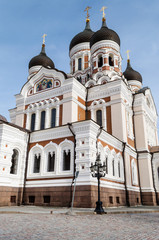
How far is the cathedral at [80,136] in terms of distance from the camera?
13.9 metres

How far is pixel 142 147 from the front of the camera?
2128 cm

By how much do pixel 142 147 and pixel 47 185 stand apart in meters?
10.7

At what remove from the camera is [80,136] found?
13.9 m

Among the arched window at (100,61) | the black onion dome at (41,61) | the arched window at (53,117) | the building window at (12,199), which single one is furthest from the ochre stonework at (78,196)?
the black onion dome at (41,61)

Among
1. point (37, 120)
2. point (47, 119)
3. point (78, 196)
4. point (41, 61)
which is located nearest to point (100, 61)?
point (41, 61)

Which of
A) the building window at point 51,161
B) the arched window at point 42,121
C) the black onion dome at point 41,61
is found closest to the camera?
the building window at point 51,161

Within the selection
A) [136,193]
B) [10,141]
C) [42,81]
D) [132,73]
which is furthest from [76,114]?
[132,73]

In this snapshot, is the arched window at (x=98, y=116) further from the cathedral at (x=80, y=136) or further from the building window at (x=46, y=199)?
the building window at (x=46, y=199)

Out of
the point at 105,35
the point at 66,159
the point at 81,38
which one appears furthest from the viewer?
the point at 81,38

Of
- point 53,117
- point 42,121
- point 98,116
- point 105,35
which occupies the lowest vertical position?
point 42,121

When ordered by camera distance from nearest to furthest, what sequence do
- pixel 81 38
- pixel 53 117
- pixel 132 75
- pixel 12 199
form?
1. pixel 12 199
2. pixel 53 117
3. pixel 81 38
4. pixel 132 75

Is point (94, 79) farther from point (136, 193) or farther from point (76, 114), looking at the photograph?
point (136, 193)

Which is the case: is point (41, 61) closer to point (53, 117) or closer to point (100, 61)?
point (100, 61)

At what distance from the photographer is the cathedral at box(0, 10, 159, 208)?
1386cm
